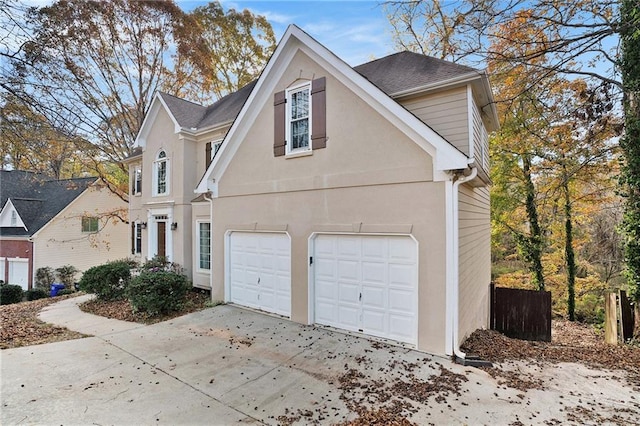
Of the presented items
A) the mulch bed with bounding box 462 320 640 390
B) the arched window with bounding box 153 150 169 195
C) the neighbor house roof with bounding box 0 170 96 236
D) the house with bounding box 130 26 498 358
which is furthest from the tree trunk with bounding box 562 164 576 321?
the neighbor house roof with bounding box 0 170 96 236

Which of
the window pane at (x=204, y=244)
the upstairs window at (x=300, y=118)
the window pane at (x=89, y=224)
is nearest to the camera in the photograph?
the upstairs window at (x=300, y=118)

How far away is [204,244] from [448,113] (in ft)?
31.1

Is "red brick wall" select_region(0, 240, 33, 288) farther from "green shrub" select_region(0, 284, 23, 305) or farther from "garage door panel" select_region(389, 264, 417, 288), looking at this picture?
"garage door panel" select_region(389, 264, 417, 288)

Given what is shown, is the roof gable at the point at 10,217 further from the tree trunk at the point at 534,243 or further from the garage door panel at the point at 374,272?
the tree trunk at the point at 534,243

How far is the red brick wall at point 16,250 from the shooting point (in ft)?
61.0

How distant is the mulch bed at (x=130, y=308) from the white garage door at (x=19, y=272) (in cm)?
1191

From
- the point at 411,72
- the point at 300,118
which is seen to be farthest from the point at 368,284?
the point at 411,72

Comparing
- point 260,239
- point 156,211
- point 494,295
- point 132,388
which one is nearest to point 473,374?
point 132,388

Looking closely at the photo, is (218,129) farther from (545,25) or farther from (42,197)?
(42,197)

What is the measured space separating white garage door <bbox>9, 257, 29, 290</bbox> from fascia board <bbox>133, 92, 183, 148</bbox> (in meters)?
12.1

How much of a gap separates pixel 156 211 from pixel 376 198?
1060 centimetres

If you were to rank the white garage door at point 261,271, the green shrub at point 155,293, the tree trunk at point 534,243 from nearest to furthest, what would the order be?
the white garage door at point 261,271 → the green shrub at point 155,293 → the tree trunk at point 534,243

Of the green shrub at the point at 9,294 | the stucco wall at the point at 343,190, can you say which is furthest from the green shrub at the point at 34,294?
the stucco wall at the point at 343,190

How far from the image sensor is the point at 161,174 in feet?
44.7
